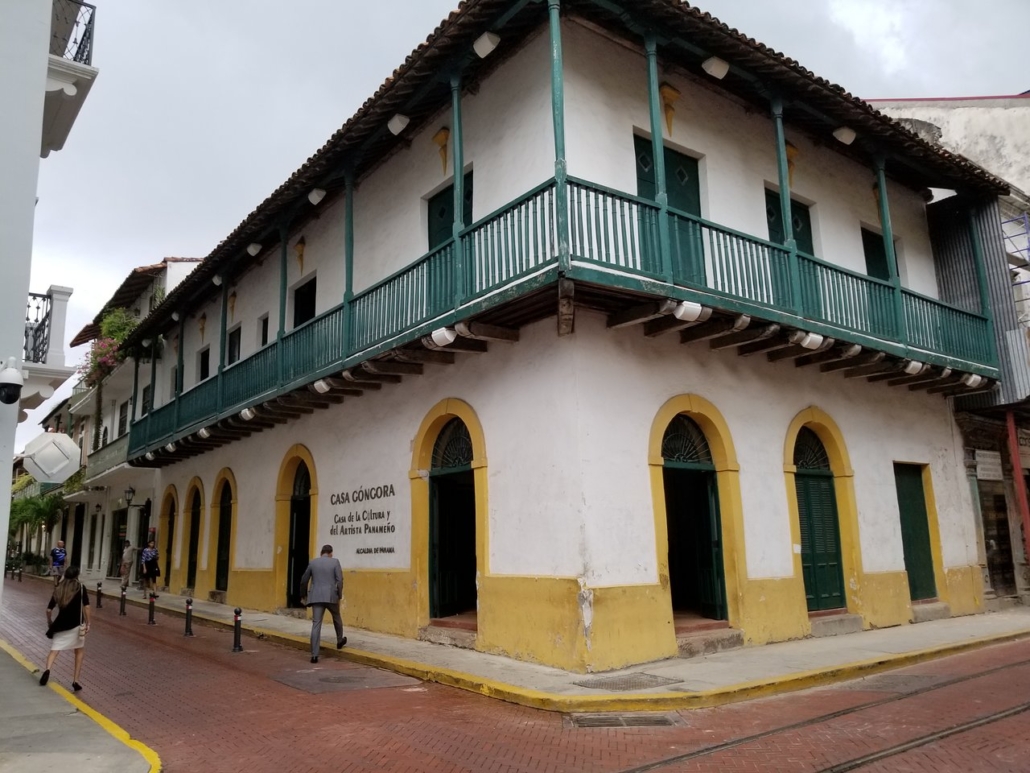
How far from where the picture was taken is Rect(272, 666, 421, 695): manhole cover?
29.0 feet

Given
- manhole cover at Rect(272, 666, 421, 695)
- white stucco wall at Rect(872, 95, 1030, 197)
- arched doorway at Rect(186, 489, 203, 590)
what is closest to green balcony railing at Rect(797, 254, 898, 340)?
manhole cover at Rect(272, 666, 421, 695)

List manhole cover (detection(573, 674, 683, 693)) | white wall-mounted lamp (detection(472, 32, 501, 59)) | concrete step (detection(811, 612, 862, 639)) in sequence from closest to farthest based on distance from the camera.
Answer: manhole cover (detection(573, 674, 683, 693))
white wall-mounted lamp (detection(472, 32, 501, 59))
concrete step (detection(811, 612, 862, 639))

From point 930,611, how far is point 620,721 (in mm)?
8505

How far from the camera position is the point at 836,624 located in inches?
458

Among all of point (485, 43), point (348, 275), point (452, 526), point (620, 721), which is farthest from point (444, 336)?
point (620, 721)

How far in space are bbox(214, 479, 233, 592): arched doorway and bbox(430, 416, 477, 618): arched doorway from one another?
7.88 m

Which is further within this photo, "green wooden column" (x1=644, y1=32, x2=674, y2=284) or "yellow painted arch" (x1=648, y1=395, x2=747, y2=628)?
"yellow painted arch" (x1=648, y1=395, x2=747, y2=628)

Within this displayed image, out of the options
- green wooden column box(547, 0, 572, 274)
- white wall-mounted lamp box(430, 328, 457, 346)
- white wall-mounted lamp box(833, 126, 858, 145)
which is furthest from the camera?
white wall-mounted lamp box(833, 126, 858, 145)

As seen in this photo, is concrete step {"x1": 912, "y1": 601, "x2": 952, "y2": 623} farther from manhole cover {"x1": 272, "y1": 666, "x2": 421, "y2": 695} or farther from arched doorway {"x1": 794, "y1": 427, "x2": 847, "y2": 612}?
manhole cover {"x1": 272, "y1": 666, "x2": 421, "y2": 695}

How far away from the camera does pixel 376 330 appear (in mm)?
11750

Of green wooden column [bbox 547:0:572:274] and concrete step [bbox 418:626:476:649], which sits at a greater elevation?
green wooden column [bbox 547:0:572:274]

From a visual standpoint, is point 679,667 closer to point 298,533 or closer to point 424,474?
point 424,474

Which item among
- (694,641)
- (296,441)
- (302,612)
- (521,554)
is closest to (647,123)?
(521,554)

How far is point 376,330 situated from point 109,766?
7.00 m
